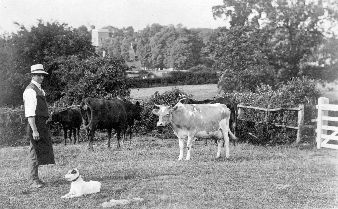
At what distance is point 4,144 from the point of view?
2308cm

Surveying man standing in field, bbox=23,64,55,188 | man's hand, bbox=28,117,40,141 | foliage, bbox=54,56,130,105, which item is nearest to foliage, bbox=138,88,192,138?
foliage, bbox=54,56,130,105

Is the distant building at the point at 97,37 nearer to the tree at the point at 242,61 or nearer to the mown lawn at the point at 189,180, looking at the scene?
the tree at the point at 242,61

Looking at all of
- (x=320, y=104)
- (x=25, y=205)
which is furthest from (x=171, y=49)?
(x=25, y=205)

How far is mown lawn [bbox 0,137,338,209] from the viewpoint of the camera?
850 centimetres

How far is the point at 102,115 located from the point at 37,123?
7568 millimetres

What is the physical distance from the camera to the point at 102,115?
56.9 ft

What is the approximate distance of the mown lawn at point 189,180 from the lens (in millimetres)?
8500

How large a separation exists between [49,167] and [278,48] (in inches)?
1261

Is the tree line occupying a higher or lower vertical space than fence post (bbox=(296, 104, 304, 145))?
higher

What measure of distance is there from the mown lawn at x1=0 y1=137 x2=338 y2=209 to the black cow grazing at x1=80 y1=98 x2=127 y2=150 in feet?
6.16

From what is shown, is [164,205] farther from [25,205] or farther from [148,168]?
[148,168]

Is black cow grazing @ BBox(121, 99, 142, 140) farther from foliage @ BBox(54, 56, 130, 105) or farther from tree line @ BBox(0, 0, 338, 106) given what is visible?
tree line @ BBox(0, 0, 338, 106)

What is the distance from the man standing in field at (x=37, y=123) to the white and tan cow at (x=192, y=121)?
158 inches

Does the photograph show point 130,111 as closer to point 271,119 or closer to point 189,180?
point 271,119
